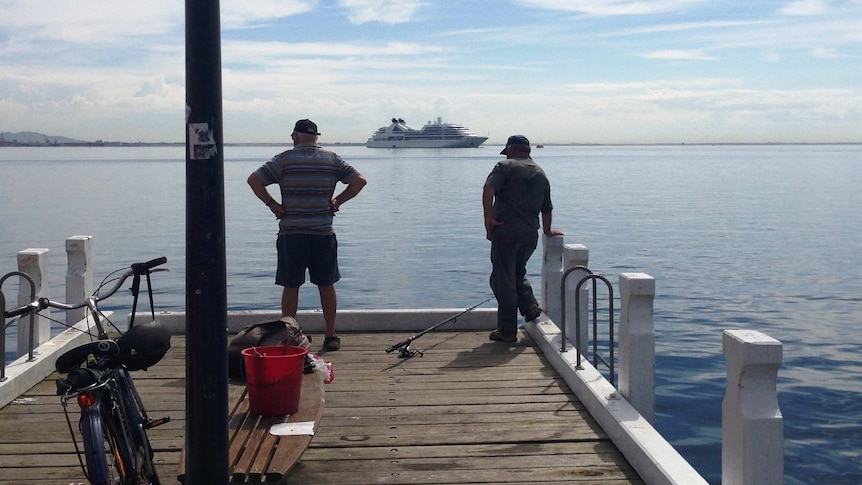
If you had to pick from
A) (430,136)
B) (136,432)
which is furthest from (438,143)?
(136,432)

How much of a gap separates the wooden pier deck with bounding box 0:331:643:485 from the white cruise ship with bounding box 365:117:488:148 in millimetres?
183981

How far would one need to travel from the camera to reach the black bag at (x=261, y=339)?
265 inches

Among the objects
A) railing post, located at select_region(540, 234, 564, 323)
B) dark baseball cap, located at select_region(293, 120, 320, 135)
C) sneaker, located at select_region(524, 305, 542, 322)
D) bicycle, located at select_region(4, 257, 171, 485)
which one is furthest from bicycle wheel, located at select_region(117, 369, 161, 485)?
railing post, located at select_region(540, 234, 564, 323)

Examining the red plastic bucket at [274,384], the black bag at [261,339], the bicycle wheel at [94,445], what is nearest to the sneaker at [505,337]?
the black bag at [261,339]

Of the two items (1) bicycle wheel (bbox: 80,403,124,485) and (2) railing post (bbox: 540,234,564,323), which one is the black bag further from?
(2) railing post (bbox: 540,234,564,323)

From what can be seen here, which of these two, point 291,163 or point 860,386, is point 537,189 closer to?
point 291,163

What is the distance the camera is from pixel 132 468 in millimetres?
4316

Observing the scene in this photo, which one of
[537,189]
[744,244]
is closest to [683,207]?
[744,244]

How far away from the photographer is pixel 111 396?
4215mm

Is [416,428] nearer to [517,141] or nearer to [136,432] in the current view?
[136,432]

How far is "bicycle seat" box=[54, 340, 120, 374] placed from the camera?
415 centimetres

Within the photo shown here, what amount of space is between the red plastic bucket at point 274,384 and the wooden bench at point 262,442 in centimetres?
5

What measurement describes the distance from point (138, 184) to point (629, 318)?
67086 millimetres

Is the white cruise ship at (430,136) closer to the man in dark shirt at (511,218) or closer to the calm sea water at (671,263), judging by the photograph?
the calm sea water at (671,263)
